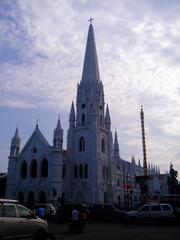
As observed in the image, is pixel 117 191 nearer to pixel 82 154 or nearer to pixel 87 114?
pixel 82 154

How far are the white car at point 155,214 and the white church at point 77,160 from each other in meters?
25.8

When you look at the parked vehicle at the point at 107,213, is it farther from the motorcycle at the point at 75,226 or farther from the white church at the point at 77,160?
the white church at the point at 77,160

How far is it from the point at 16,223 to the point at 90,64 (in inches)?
2178

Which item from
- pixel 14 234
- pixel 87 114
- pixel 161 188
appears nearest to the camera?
pixel 14 234

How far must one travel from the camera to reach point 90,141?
57062 millimetres

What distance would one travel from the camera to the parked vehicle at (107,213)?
99.8ft

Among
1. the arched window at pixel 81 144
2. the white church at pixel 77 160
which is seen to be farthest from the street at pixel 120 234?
the arched window at pixel 81 144

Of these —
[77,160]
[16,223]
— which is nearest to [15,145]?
[77,160]

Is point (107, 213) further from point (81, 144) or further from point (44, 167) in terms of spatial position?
point (81, 144)

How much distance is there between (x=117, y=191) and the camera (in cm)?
6169

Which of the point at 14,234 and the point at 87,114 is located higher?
the point at 87,114

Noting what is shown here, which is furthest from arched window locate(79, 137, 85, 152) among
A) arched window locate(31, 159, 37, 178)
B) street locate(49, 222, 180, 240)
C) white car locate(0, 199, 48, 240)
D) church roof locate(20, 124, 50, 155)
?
white car locate(0, 199, 48, 240)

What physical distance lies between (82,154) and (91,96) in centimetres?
1236

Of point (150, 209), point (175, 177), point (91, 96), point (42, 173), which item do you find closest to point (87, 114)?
point (91, 96)
